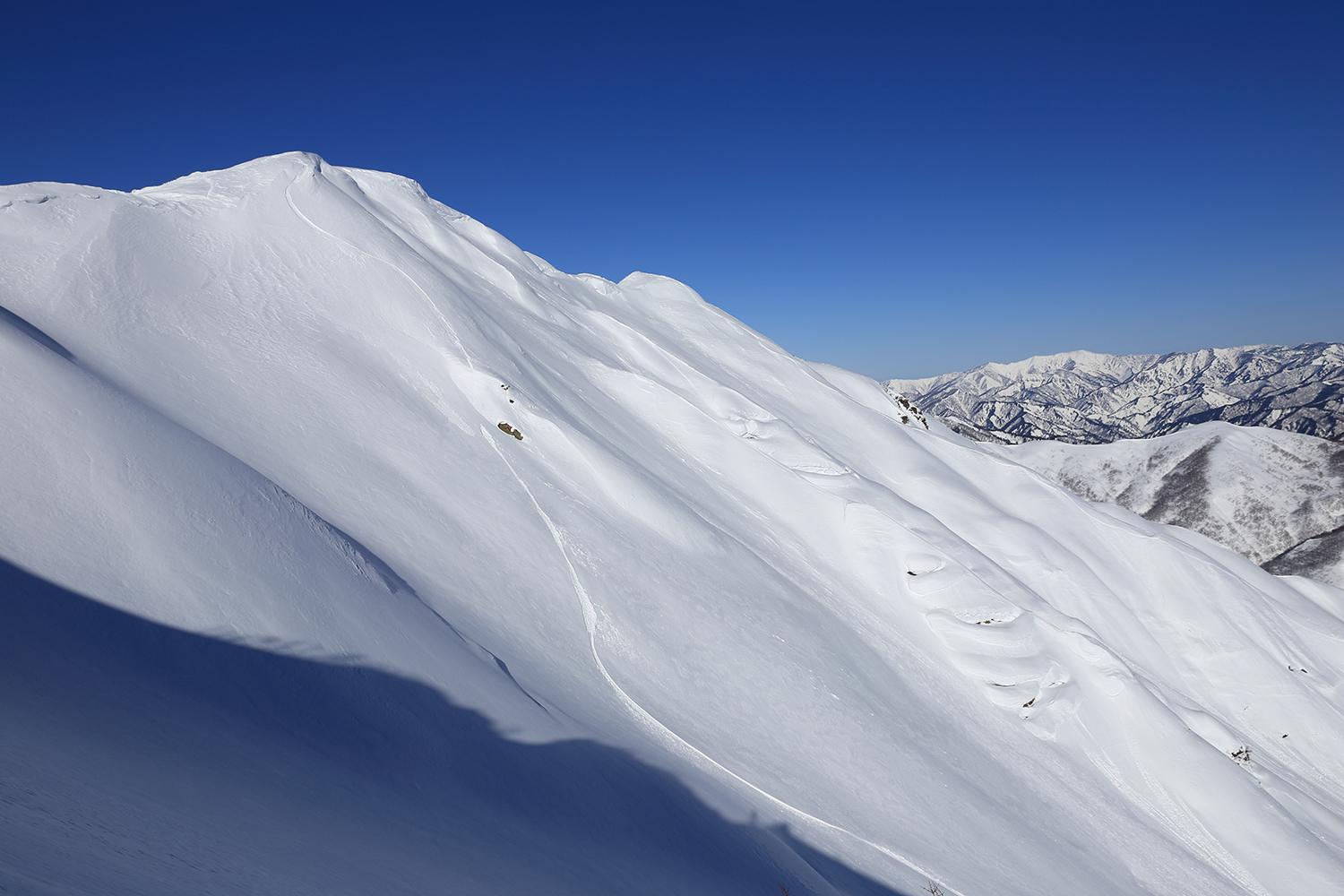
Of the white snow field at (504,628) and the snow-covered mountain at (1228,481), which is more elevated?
the snow-covered mountain at (1228,481)

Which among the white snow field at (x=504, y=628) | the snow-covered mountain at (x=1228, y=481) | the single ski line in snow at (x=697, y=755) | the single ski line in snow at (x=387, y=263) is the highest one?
the snow-covered mountain at (x=1228, y=481)

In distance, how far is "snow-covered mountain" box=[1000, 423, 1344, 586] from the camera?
78.1 metres

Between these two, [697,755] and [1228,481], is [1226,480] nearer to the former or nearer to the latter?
[1228,481]

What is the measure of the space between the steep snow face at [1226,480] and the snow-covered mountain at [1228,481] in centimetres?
11

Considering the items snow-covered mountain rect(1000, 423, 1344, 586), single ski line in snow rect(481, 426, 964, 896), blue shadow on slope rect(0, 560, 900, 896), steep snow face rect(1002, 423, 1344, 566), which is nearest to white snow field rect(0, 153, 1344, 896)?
blue shadow on slope rect(0, 560, 900, 896)

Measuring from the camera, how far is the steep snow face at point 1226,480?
78.6m

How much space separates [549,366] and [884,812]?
21967 millimetres

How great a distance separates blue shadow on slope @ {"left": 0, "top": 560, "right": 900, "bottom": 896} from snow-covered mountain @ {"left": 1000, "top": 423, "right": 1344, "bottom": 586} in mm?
87119

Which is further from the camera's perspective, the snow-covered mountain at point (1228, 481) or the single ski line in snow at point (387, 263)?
the snow-covered mountain at point (1228, 481)

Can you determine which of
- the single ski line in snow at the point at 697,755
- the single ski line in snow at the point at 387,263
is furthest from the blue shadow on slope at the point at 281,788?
the single ski line in snow at the point at 387,263

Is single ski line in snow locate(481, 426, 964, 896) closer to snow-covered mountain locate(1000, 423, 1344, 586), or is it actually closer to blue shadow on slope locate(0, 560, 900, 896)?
blue shadow on slope locate(0, 560, 900, 896)

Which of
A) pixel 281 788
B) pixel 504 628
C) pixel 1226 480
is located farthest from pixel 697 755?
pixel 1226 480

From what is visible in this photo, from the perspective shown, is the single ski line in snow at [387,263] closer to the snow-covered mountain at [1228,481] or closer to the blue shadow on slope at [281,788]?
the blue shadow on slope at [281,788]

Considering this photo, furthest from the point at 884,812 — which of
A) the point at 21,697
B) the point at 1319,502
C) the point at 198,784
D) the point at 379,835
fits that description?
the point at 1319,502
